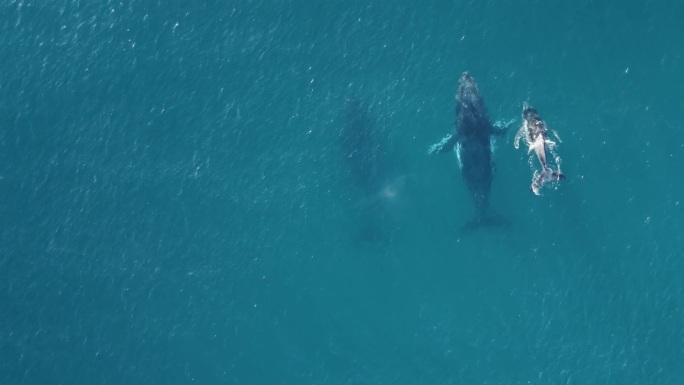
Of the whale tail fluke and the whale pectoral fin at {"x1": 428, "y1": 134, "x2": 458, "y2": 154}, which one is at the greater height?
the whale pectoral fin at {"x1": 428, "y1": 134, "x2": 458, "y2": 154}

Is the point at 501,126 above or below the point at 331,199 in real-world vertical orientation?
above

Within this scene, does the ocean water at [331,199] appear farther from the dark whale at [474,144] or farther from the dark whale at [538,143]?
the dark whale at [538,143]

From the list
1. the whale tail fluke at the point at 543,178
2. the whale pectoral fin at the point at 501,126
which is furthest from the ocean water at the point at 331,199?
the whale tail fluke at the point at 543,178

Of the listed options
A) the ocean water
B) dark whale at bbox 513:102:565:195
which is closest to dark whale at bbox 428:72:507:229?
the ocean water

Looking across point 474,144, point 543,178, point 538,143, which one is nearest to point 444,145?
point 474,144

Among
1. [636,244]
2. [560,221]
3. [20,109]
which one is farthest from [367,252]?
[20,109]

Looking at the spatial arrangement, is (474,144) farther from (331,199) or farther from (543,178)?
(331,199)

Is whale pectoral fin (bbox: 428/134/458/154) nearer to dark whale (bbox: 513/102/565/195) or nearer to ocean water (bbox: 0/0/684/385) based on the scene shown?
ocean water (bbox: 0/0/684/385)

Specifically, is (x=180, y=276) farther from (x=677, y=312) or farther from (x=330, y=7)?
(x=677, y=312)
